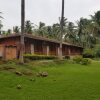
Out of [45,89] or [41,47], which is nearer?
[45,89]

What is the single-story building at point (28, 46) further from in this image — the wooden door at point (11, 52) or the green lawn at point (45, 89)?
the green lawn at point (45, 89)

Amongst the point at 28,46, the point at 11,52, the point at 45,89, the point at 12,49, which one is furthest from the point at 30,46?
the point at 45,89

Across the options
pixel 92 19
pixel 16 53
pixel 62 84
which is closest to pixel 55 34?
pixel 92 19

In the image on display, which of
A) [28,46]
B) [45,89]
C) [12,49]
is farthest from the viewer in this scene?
[28,46]

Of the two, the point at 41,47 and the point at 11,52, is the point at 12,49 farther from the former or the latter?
the point at 41,47

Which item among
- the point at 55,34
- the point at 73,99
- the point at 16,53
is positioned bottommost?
the point at 73,99

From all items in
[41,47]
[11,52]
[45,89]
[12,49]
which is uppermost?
[41,47]

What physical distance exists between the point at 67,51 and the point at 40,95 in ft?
135

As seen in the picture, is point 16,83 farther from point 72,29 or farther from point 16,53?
point 72,29

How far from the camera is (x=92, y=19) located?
2749 inches

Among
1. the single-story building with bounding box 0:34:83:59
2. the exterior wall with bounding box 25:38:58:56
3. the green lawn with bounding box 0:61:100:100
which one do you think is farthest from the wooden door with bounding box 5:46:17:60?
the green lawn with bounding box 0:61:100:100

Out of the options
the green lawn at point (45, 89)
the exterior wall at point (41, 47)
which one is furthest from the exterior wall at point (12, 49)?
the green lawn at point (45, 89)

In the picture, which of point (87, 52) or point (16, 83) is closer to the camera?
point (16, 83)

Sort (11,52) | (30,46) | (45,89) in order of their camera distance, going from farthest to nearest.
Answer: (30,46), (11,52), (45,89)
